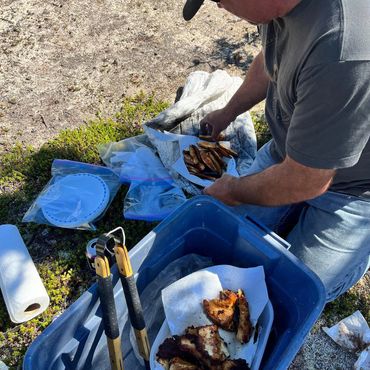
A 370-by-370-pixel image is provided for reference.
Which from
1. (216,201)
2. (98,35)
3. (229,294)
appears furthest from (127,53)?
(229,294)

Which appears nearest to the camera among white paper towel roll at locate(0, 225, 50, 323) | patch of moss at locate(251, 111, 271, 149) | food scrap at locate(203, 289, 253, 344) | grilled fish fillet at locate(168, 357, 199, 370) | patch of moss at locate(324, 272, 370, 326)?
grilled fish fillet at locate(168, 357, 199, 370)

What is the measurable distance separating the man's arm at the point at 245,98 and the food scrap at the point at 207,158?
78mm

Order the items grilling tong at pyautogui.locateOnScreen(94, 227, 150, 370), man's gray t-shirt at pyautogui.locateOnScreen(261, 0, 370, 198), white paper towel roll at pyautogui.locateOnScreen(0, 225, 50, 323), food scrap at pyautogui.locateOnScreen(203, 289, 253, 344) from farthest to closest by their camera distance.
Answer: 1. white paper towel roll at pyautogui.locateOnScreen(0, 225, 50, 323)
2. food scrap at pyautogui.locateOnScreen(203, 289, 253, 344)
3. grilling tong at pyautogui.locateOnScreen(94, 227, 150, 370)
4. man's gray t-shirt at pyautogui.locateOnScreen(261, 0, 370, 198)

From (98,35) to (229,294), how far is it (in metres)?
2.40

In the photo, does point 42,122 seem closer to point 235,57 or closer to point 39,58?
point 39,58

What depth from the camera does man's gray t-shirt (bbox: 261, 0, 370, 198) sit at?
1.21m

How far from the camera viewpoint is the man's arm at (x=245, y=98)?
6.74 feet

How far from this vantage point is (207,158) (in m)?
2.43

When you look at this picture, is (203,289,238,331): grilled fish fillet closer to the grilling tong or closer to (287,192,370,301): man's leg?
the grilling tong

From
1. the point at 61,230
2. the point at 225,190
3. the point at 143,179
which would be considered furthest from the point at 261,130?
the point at 61,230

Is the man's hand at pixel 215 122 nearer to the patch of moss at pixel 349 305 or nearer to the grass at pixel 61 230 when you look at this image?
the grass at pixel 61 230

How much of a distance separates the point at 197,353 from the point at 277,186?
62cm

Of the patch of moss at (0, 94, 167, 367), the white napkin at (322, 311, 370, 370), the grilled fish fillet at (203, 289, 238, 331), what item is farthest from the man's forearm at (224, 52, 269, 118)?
the white napkin at (322, 311, 370, 370)

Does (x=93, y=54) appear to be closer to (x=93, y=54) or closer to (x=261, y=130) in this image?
(x=93, y=54)
